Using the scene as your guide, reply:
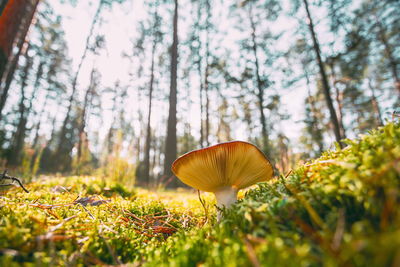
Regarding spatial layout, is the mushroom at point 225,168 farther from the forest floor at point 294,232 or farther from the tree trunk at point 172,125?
the tree trunk at point 172,125

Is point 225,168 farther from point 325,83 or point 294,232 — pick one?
point 325,83

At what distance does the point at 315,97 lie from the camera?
16.8 meters

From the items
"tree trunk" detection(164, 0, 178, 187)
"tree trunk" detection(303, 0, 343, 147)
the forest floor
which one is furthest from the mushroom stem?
"tree trunk" detection(303, 0, 343, 147)

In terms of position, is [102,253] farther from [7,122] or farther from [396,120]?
[7,122]

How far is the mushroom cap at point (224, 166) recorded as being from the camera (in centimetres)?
131

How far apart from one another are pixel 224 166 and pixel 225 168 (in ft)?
0.10

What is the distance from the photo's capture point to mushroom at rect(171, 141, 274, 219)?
1.32 metres

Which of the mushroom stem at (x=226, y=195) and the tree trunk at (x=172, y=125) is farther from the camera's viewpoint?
the tree trunk at (x=172, y=125)

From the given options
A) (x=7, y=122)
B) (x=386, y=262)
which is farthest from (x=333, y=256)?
(x=7, y=122)

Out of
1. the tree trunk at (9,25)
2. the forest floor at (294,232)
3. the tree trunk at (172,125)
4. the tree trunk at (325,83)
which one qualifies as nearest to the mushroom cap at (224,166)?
the forest floor at (294,232)

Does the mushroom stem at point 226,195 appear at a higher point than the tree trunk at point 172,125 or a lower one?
lower

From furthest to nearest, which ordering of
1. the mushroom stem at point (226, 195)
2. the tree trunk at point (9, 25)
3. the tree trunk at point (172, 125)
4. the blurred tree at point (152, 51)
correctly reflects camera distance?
1. the blurred tree at point (152, 51)
2. the tree trunk at point (172, 125)
3. the tree trunk at point (9, 25)
4. the mushroom stem at point (226, 195)

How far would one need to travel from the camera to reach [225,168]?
1.47 m

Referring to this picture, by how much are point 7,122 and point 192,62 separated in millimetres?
17428
